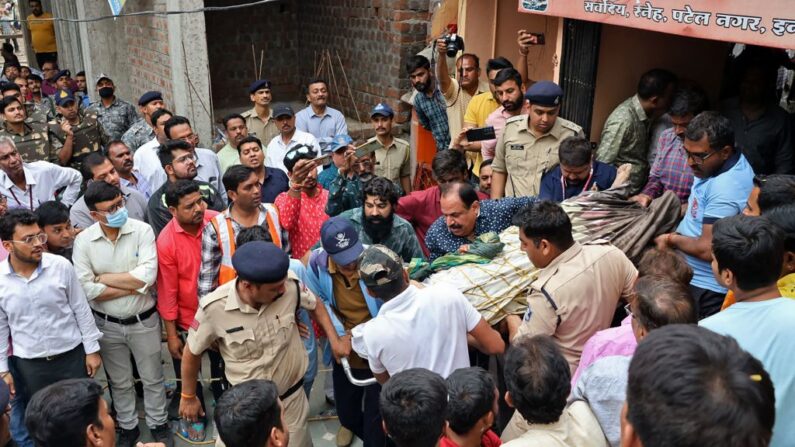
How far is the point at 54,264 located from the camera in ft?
13.2

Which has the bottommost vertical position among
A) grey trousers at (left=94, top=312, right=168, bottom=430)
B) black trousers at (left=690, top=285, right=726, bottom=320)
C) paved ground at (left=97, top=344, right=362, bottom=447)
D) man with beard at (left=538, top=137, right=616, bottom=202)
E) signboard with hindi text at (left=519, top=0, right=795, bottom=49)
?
paved ground at (left=97, top=344, right=362, bottom=447)

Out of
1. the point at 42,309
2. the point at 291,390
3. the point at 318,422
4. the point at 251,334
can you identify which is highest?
the point at 251,334

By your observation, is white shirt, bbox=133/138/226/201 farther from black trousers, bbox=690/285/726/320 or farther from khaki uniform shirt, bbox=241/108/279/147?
black trousers, bbox=690/285/726/320

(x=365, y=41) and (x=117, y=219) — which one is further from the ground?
(x=365, y=41)

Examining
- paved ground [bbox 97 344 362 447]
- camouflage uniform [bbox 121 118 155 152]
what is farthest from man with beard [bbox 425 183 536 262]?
camouflage uniform [bbox 121 118 155 152]

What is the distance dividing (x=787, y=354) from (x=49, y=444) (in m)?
2.82

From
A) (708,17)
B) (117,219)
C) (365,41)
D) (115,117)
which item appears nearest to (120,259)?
(117,219)

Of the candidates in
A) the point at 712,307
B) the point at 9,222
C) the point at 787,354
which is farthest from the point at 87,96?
the point at 787,354

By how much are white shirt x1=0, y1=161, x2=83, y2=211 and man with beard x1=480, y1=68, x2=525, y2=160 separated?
3.67 m

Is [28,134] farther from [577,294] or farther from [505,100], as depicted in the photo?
[577,294]

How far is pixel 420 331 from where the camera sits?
317 cm

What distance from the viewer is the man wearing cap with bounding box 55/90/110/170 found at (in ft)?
22.9

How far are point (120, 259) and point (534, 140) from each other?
9.99 ft

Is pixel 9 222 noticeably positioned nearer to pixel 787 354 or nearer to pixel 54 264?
pixel 54 264
